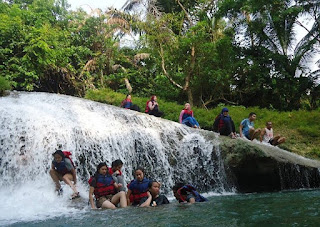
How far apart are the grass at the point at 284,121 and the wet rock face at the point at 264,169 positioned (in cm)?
359

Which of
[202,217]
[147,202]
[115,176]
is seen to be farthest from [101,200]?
[202,217]

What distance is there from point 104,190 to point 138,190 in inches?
24.3

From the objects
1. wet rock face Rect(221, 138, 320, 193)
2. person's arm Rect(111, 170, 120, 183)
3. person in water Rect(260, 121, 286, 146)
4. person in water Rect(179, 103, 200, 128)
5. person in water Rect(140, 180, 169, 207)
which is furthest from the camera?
person in water Rect(260, 121, 286, 146)

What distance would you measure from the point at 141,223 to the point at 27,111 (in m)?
6.68

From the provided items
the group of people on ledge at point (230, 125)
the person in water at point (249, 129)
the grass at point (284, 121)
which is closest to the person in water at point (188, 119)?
the group of people on ledge at point (230, 125)

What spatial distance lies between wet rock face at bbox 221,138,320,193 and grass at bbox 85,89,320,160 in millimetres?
3590

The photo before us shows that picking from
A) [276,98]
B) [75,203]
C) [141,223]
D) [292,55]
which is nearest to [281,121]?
[276,98]

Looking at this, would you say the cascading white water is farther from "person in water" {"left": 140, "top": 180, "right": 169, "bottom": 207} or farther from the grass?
the grass

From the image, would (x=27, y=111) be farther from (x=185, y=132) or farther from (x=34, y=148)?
(x=185, y=132)

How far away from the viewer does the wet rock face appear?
8.80m

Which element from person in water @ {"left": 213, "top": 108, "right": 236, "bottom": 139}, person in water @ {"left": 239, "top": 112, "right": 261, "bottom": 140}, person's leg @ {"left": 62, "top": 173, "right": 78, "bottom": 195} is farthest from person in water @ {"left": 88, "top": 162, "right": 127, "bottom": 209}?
person in water @ {"left": 239, "top": 112, "right": 261, "bottom": 140}

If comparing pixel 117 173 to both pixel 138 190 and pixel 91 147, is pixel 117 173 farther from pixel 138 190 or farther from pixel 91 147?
pixel 91 147

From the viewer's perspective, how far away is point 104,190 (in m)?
6.29

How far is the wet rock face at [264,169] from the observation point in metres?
8.80
